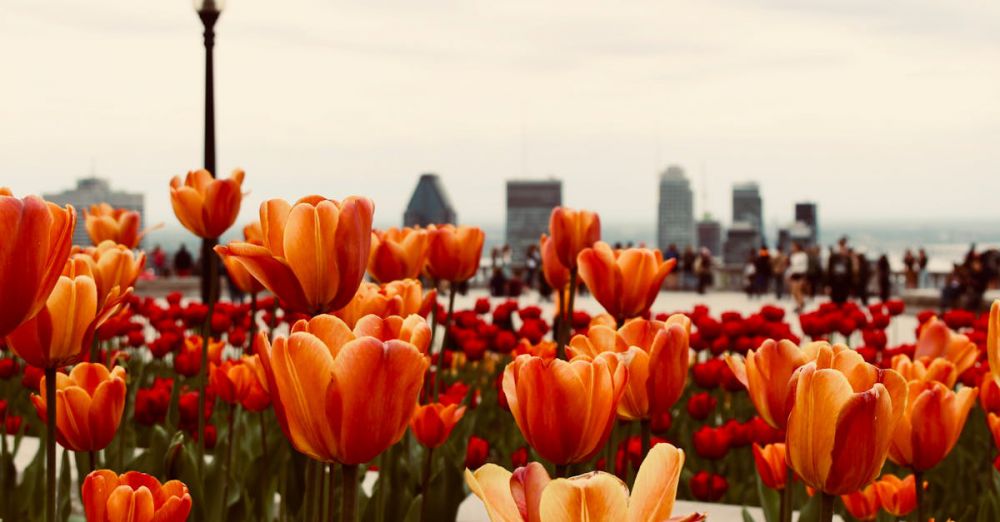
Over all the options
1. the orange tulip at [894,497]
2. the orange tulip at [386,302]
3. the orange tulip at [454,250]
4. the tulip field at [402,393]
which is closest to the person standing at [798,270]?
the tulip field at [402,393]

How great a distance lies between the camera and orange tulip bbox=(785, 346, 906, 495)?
1.28m

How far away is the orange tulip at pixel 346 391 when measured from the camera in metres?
1.22

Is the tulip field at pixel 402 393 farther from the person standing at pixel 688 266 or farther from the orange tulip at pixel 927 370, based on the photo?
the person standing at pixel 688 266

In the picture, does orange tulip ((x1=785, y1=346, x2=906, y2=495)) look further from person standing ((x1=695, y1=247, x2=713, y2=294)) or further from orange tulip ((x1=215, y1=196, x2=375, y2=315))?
person standing ((x1=695, y1=247, x2=713, y2=294))

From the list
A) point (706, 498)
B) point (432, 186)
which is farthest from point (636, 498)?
point (432, 186)

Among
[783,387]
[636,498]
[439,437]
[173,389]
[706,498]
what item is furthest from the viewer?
[173,389]

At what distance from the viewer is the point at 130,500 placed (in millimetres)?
1225

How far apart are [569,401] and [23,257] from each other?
2.15 feet

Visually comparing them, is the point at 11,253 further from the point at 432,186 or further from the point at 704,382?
the point at 432,186

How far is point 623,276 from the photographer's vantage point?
8.38 ft

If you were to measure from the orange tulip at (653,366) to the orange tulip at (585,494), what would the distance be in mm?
746

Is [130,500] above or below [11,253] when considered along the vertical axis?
below

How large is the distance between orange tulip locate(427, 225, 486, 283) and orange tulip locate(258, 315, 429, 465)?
6.76 ft

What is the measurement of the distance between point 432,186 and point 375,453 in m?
172
